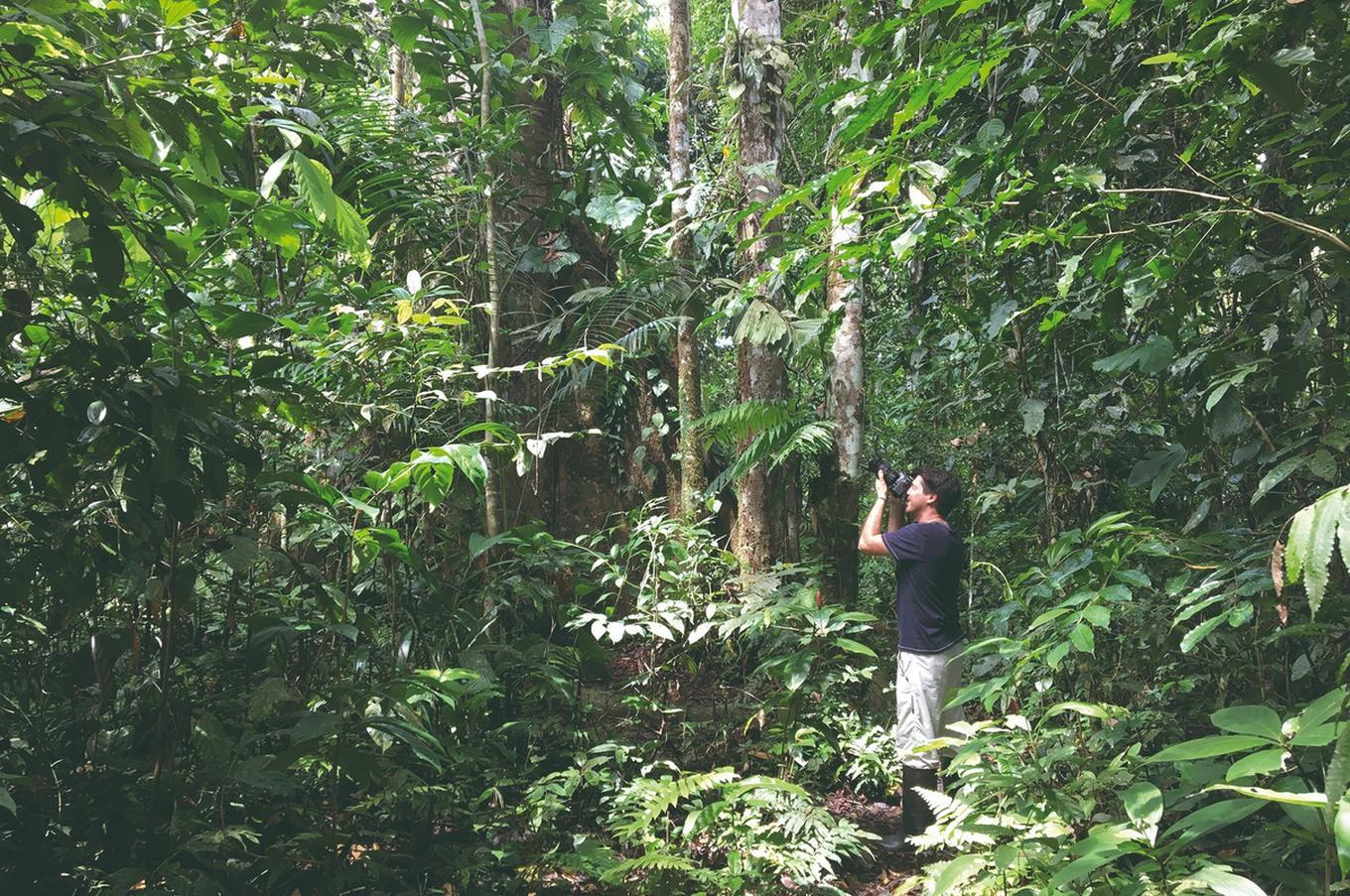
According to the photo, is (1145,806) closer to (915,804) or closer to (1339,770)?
(1339,770)

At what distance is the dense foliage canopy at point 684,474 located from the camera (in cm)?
211

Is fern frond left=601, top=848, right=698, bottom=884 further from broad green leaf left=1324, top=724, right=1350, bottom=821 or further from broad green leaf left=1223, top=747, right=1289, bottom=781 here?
broad green leaf left=1324, top=724, right=1350, bottom=821

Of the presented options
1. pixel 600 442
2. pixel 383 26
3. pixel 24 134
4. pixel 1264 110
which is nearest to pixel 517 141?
pixel 383 26

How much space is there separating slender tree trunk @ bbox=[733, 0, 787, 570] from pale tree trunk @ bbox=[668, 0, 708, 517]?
1.03ft

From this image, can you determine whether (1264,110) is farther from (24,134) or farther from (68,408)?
(68,408)

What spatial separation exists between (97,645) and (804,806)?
8.23ft

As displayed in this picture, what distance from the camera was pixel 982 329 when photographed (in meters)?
4.19

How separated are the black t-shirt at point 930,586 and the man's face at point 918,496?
0.15m

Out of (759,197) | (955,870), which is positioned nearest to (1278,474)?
(955,870)

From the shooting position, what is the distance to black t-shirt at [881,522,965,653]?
399 centimetres

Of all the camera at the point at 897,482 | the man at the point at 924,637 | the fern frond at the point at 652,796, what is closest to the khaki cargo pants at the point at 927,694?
the man at the point at 924,637

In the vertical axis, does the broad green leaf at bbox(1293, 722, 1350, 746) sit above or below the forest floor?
above

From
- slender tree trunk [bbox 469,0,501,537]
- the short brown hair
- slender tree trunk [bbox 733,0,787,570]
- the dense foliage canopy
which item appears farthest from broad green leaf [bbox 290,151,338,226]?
the short brown hair

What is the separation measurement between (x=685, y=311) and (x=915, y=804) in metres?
3.13
